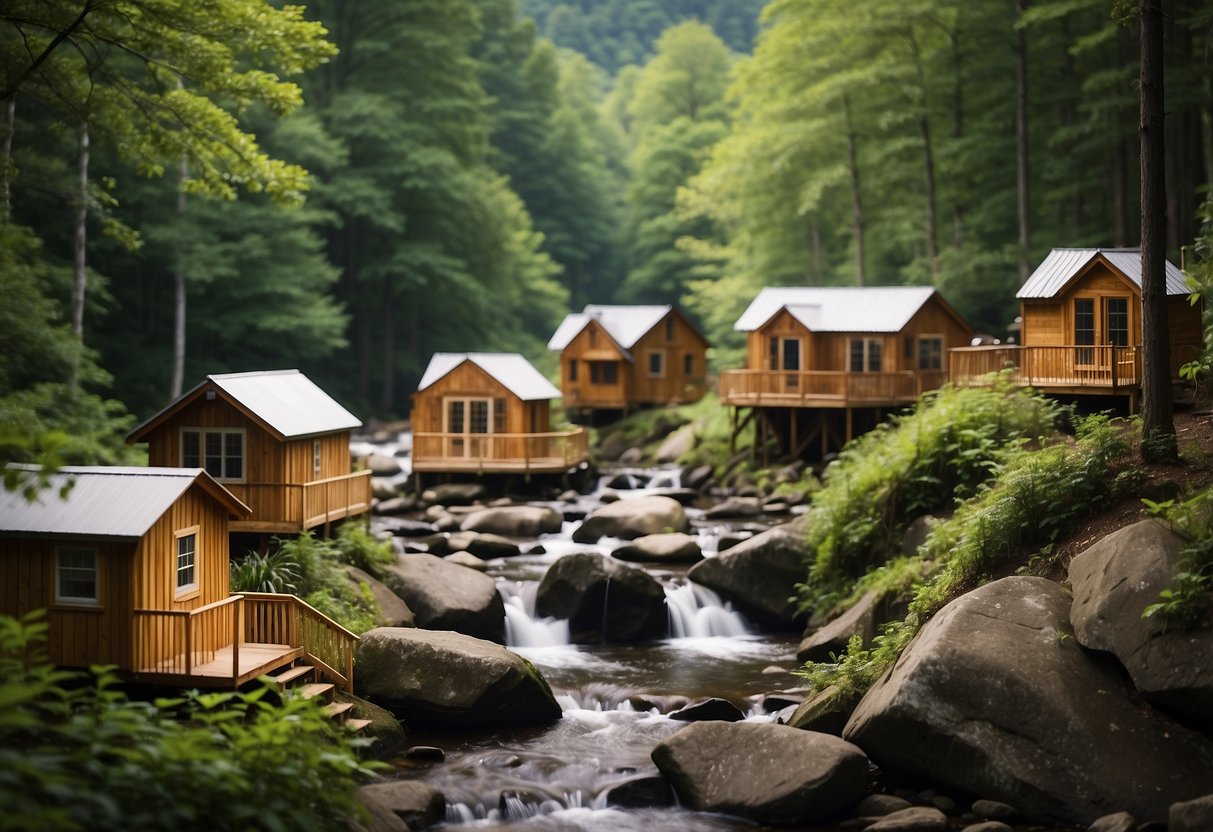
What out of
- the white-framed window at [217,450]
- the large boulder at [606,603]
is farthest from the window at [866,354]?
the white-framed window at [217,450]

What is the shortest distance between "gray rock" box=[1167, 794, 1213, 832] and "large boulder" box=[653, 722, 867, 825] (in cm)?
331

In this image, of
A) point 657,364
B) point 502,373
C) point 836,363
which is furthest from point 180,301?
point 836,363

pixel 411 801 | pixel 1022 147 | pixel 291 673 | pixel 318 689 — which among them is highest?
pixel 1022 147

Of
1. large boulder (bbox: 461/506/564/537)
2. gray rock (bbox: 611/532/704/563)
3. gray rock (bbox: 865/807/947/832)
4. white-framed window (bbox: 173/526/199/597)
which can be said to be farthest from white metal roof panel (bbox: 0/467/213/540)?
large boulder (bbox: 461/506/564/537)

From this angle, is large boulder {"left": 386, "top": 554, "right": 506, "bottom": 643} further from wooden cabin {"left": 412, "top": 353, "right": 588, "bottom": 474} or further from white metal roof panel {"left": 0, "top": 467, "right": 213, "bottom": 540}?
wooden cabin {"left": 412, "top": 353, "right": 588, "bottom": 474}

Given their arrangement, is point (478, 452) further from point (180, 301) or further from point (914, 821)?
point (914, 821)

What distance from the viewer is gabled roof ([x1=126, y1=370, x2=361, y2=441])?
22078 millimetres

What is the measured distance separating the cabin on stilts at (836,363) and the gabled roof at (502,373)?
5727 mm

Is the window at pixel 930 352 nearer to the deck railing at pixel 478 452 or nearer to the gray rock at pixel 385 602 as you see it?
the deck railing at pixel 478 452

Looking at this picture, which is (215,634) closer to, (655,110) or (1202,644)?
(1202,644)

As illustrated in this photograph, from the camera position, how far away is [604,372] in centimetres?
5209

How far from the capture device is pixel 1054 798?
45.7 ft

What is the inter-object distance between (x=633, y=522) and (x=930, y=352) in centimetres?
1311

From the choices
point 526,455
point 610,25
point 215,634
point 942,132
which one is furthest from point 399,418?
point 610,25
